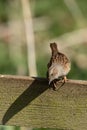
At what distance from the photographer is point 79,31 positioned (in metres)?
7.09

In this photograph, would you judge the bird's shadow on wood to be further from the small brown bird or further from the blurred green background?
the blurred green background

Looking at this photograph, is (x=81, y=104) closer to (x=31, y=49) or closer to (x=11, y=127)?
(x=11, y=127)

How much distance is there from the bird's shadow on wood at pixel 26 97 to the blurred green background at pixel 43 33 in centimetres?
315

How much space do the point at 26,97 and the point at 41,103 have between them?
7 cm

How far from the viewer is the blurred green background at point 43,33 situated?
653 centimetres

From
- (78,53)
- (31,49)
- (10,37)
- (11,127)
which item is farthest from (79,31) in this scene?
(11,127)

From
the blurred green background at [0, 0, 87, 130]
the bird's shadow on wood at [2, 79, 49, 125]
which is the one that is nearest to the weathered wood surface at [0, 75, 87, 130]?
the bird's shadow on wood at [2, 79, 49, 125]

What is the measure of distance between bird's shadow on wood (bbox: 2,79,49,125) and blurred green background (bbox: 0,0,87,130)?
3.15 m

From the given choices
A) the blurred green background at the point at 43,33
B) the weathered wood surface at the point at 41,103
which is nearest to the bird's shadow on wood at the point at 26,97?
the weathered wood surface at the point at 41,103

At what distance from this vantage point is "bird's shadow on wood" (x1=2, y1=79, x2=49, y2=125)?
2.76 metres

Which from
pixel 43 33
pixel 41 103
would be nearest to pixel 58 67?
pixel 41 103

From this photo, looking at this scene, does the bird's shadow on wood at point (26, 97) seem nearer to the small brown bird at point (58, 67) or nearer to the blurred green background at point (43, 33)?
the small brown bird at point (58, 67)

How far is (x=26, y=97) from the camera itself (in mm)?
2783

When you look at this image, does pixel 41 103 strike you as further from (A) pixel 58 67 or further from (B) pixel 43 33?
(B) pixel 43 33
